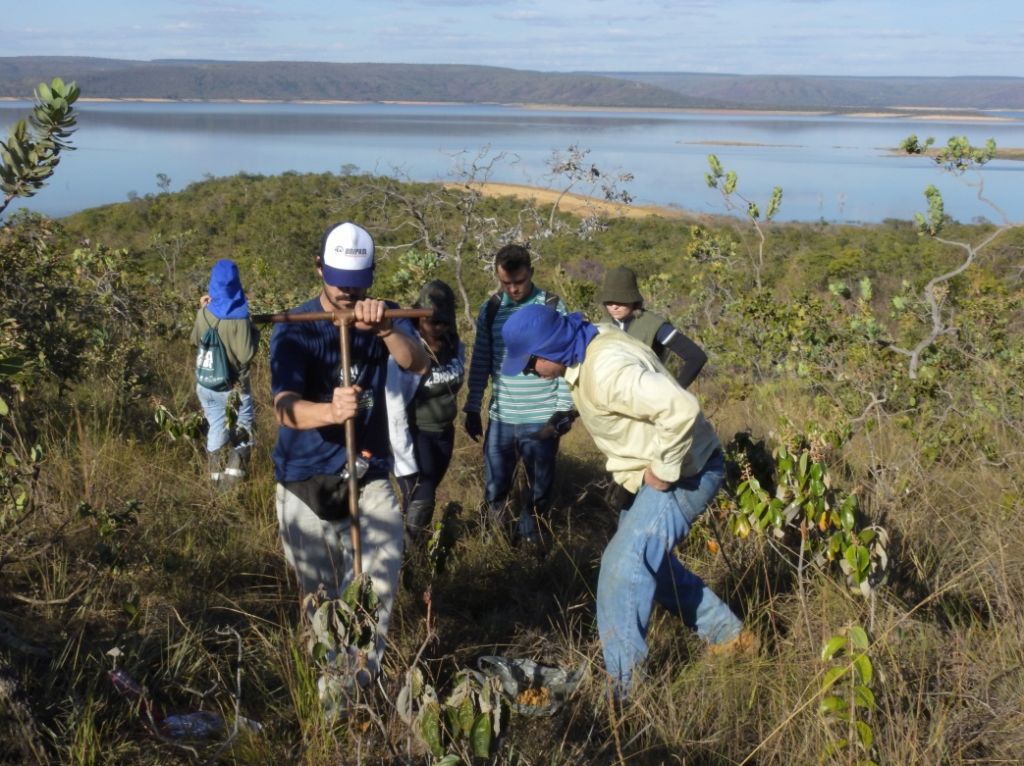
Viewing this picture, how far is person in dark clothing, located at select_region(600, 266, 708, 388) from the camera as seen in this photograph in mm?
5145

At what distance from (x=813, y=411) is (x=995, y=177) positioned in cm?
5673

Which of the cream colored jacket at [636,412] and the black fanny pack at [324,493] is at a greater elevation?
the cream colored jacket at [636,412]

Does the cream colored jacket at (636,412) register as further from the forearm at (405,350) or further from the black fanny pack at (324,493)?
the black fanny pack at (324,493)

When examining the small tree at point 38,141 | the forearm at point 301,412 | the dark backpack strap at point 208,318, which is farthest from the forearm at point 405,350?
the dark backpack strap at point 208,318

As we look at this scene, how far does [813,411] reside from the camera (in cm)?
655

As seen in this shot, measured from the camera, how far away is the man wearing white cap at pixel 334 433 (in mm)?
3170

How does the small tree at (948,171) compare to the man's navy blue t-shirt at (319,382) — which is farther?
the small tree at (948,171)

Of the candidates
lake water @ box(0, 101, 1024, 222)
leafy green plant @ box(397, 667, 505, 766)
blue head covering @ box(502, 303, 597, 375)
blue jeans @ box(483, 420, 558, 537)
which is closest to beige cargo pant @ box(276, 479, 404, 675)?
blue head covering @ box(502, 303, 597, 375)

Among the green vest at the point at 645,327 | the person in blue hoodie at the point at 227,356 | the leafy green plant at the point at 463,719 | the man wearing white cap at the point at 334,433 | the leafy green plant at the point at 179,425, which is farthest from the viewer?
the person in blue hoodie at the point at 227,356

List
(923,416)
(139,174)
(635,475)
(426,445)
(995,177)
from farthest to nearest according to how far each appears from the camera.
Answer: (139,174) < (995,177) < (923,416) < (426,445) < (635,475)

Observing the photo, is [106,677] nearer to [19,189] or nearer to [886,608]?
[19,189]

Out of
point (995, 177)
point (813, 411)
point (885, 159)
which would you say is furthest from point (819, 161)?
point (813, 411)

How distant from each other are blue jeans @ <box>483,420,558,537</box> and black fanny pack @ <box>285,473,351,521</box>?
1784 millimetres

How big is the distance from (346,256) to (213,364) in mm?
2642
